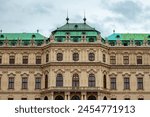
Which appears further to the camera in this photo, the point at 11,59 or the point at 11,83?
the point at 11,59

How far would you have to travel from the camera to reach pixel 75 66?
174ft

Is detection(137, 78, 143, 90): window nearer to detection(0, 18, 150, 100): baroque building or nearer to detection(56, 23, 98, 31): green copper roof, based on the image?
detection(0, 18, 150, 100): baroque building

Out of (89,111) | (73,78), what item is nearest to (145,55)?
(73,78)

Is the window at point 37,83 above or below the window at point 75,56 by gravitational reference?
below

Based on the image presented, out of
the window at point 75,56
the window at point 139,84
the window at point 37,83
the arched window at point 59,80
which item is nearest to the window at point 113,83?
the window at point 139,84

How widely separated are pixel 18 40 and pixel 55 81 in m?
10.8

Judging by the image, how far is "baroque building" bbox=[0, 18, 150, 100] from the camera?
5244 centimetres

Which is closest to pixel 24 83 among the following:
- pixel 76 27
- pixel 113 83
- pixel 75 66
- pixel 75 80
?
pixel 75 80

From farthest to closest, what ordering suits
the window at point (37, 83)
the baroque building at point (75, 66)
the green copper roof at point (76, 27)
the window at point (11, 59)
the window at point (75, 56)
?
1. the window at point (11, 59)
2. the green copper roof at point (76, 27)
3. the window at point (37, 83)
4. the window at point (75, 56)
5. the baroque building at point (75, 66)

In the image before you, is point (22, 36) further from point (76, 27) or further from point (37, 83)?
point (76, 27)

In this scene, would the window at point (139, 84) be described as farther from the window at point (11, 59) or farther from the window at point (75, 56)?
the window at point (11, 59)

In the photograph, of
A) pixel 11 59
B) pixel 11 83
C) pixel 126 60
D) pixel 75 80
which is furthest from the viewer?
pixel 126 60

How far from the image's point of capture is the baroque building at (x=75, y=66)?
52.4m

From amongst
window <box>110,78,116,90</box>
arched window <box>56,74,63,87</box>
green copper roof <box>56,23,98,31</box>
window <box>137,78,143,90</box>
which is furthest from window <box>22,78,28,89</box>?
window <box>137,78,143,90</box>
